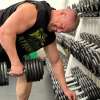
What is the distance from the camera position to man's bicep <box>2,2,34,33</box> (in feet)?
7.00

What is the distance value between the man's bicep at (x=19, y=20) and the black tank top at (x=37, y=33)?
81 millimetres

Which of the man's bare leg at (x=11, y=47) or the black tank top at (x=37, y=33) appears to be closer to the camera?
the man's bare leg at (x=11, y=47)

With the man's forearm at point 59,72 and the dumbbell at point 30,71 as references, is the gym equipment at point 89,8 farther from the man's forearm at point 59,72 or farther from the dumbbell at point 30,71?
the dumbbell at point 30,71

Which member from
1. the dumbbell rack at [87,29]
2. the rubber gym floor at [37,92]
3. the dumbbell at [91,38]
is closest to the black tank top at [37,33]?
the dumbbell at [91,38]

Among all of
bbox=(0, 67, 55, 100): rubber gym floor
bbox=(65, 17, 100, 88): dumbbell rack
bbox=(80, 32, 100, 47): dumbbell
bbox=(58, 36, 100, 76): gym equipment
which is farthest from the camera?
bbox=(0, 67, 55, 100): rubber gym floor

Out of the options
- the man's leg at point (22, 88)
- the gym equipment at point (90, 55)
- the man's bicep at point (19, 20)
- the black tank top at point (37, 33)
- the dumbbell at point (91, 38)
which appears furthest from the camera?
the dumbbell at point (91, 38)

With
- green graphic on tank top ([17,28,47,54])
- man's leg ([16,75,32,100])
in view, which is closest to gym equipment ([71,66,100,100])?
man's leg ([16,75,32,100])

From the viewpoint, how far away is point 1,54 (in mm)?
2559

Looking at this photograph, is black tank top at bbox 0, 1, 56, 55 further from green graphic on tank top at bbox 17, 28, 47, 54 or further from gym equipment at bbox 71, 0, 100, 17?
gym equipment at bbox 71, 0, 100, 17

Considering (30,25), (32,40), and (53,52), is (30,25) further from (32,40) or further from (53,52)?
(53,52)

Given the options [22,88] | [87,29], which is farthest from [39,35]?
[87,29]

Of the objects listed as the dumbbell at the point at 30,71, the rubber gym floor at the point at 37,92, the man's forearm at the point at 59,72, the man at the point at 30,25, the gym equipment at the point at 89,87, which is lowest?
the rubber gym floor at the point at 37,92

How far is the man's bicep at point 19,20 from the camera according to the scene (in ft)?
7.00

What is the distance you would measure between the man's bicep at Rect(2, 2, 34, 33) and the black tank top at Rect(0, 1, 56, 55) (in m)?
0.08
